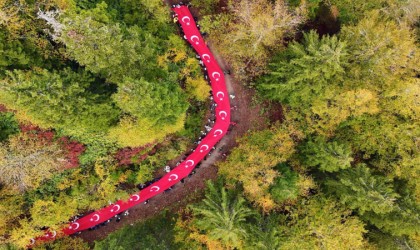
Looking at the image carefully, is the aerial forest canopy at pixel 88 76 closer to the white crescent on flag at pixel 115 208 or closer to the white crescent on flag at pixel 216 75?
the white crescent on flag at pixel 216 75

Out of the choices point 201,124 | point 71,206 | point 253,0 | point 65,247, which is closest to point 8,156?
point 71,206

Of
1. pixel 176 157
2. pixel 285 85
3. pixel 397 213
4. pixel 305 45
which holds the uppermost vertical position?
pixel 305 45

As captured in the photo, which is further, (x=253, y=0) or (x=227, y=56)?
(x=227, y=56)

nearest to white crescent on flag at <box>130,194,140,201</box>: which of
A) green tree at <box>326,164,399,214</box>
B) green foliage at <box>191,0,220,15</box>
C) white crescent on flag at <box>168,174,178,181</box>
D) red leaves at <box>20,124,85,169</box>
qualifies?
white crescent on flag at <box>168,174,178,181</box>

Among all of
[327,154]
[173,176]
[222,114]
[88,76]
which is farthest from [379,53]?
[88,76]

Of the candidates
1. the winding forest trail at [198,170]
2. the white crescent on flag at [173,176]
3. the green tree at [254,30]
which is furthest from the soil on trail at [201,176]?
the green tree at [254,30]

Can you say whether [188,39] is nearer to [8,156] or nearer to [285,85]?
[285,85]

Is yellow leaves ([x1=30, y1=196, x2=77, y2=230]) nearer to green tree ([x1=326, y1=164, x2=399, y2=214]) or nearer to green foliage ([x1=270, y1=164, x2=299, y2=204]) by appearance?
green foliage ([x1=270, y1=164, x2=299, y2=204])
